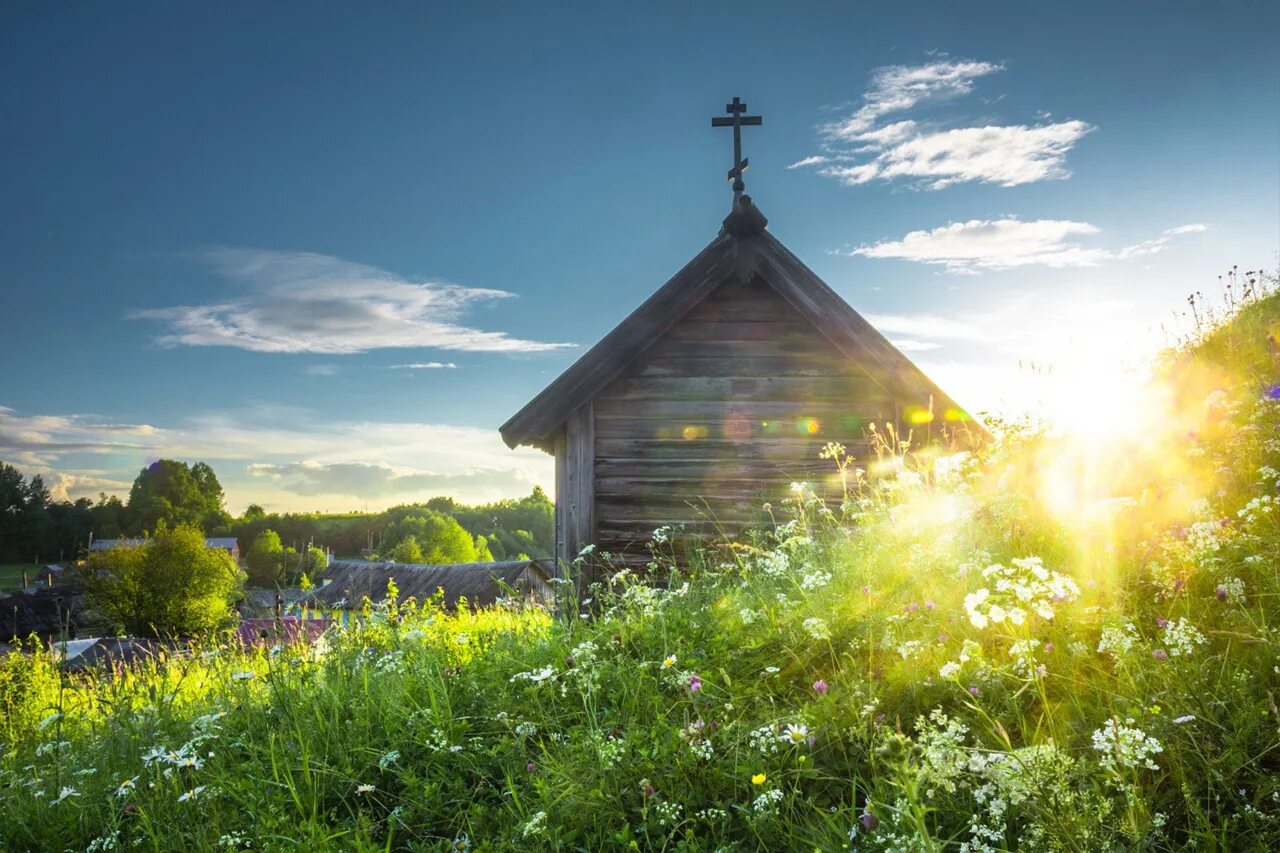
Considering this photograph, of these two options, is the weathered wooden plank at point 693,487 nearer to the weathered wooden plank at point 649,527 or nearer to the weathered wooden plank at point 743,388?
the weathered wooden plank at point 649,527

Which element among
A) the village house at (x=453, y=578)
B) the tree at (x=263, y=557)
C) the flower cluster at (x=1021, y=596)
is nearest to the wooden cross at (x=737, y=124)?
the flower cluster at (x=1021, y=596)

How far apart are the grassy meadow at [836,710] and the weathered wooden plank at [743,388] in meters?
3.42

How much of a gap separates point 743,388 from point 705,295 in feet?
3.91

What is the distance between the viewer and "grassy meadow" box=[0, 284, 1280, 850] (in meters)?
2.46

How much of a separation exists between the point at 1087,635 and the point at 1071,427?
3553 mm

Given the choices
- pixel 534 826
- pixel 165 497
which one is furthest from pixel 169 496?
pixel 534 826

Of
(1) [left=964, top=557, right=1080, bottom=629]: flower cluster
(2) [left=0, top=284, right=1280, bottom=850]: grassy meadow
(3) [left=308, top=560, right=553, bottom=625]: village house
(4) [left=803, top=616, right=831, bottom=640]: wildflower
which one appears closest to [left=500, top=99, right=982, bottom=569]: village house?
(2) [left=0, top=284, right=1280, bottom=850]: grassy meadow

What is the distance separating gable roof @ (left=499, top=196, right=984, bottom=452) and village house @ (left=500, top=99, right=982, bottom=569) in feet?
0.05

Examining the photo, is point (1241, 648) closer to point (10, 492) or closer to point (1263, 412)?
point (1263, 412)

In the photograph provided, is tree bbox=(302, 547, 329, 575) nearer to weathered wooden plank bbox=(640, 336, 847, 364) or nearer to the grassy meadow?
the grassy meadow

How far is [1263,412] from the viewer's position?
495cm

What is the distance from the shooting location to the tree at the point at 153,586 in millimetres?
48688

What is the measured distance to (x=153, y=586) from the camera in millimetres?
49781

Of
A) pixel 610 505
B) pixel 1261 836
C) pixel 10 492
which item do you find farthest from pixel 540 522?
pixel 1261 836
